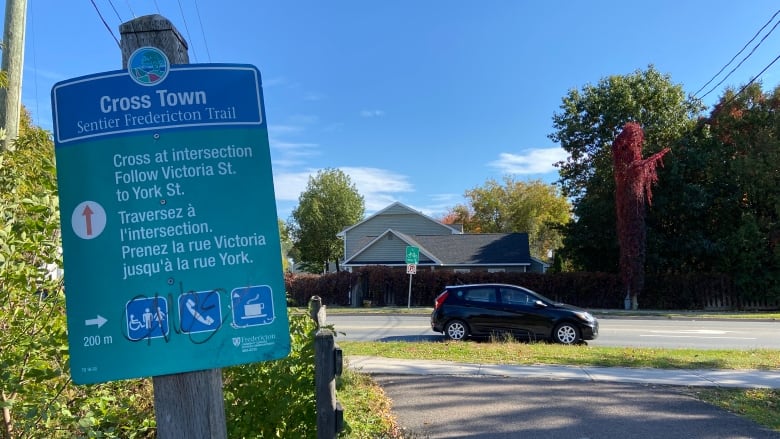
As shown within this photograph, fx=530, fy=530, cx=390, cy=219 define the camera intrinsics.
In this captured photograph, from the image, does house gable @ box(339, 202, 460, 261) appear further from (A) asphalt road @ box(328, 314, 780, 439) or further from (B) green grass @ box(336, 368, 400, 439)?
(B) green grass @ box(336, 368, 400, 439)

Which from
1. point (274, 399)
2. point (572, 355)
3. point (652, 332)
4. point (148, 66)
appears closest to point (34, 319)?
point (274, 399)

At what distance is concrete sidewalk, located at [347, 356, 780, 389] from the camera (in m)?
8.02

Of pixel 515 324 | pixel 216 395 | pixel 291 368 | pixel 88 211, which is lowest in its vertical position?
pixel 515 324

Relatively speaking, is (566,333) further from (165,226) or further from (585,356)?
(165,226)

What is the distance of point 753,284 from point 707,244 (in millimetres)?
2794

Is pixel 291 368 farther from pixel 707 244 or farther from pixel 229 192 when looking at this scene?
pixel 707 244

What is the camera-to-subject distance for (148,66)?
6.65 feet

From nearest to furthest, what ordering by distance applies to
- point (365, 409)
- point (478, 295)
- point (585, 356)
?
point (365, 409) < point (585, 356) < point (478, 295)

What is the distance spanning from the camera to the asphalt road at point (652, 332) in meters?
14.0

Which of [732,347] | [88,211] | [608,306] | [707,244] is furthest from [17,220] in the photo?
[707,244]

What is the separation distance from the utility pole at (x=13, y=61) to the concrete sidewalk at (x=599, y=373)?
5.93 m

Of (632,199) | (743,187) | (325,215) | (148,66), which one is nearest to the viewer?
(148,66)

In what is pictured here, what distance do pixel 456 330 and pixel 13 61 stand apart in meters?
10.8

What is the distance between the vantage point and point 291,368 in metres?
3.98
